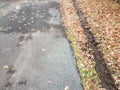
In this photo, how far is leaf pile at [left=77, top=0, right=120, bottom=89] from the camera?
338 inches

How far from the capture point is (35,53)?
9.37 meters

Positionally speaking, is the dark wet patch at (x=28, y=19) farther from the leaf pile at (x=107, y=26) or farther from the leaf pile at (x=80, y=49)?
the leaf pile at (x=107, y=26)

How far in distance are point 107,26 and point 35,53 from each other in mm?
4198

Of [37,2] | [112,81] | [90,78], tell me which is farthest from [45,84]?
[37,2]

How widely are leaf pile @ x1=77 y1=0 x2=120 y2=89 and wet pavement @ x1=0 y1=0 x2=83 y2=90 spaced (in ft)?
4.23

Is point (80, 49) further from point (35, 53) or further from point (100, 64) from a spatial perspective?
point (35, 53)

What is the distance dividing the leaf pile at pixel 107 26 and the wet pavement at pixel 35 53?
1.29 metres

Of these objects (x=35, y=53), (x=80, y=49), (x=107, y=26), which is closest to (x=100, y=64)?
(x=80, y=49)

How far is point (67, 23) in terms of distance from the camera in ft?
41.0

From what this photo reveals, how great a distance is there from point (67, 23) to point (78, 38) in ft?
7.21

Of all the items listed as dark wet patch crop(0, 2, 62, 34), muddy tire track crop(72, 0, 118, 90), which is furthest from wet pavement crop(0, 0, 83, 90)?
muddy tire track crop(72, 0, 118, 90)

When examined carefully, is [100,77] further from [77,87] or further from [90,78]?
[77,87]

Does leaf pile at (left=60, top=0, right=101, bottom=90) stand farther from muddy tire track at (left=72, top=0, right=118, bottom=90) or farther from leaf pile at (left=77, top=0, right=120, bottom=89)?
leaf pile at (left=77, top=0, right=120, bottom=89)

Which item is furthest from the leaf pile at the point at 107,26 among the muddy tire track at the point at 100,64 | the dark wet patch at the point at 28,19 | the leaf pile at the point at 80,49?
the dark wet patch at the point at 28,19
